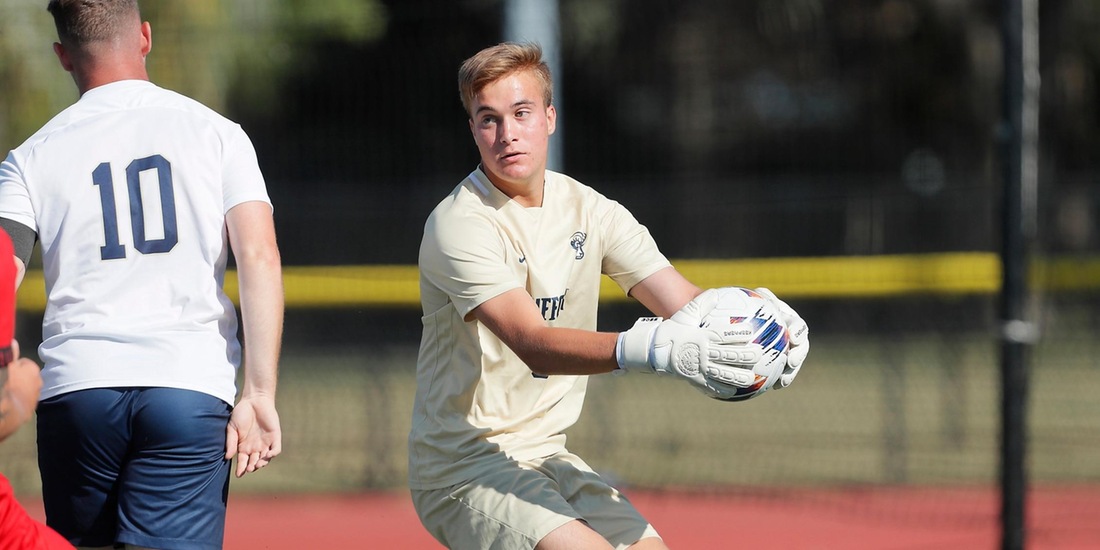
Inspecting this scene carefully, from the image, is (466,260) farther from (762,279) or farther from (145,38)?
(762,279)

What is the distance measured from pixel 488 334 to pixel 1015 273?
2.92m

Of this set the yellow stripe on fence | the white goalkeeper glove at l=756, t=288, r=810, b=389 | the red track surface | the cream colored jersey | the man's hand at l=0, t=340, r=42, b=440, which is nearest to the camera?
the man's hand at l=0, t=340, r=42, b=440

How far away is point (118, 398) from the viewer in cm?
299

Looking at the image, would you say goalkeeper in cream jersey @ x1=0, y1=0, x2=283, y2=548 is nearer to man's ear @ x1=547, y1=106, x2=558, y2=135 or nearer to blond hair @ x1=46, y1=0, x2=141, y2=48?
blond hair @ x1=46, y1=0, x2=141, y2=48

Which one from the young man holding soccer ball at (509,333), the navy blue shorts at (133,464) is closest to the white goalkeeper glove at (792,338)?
the young man holding soccer ball at (509,333)

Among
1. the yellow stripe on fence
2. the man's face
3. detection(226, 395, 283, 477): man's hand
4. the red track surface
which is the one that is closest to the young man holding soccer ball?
the man's face

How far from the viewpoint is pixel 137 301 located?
303 cm

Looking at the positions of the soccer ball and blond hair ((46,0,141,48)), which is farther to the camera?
blond hair ((46,0,141,48))

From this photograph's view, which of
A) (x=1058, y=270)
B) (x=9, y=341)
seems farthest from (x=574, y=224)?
(x=1058, y=270)

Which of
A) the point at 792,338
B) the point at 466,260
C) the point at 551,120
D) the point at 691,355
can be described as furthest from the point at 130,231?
the point at 792,338

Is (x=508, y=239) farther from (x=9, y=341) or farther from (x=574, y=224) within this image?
(x=9, y=341)

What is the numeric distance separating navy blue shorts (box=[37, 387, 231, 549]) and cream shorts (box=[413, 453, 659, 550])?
58cm

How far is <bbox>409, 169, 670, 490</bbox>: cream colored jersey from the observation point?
3168mm

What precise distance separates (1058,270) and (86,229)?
365 inches
